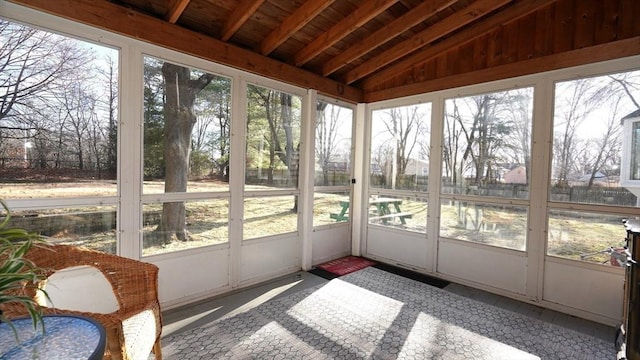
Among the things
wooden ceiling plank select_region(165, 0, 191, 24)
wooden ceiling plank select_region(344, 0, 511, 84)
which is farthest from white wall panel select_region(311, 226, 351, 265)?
wooden ceiling plank select_region(165, 0, 191, 24)

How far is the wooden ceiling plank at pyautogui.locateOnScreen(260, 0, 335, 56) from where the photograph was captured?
2557mm

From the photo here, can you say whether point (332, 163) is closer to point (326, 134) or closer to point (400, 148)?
point (326, 134)

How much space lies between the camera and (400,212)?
13.5ft

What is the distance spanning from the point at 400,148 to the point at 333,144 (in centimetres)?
94

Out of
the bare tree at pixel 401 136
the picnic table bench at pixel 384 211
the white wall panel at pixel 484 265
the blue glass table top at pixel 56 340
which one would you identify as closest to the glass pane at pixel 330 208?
the picnic table bench at pixel 384 211

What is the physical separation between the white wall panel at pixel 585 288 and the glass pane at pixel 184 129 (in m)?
3.38

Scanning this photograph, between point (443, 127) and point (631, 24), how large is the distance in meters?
1.73

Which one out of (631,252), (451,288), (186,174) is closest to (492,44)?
(631,252)

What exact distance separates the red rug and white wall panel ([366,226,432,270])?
232 mm

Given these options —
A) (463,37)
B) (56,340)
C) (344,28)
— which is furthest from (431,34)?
(56,340)

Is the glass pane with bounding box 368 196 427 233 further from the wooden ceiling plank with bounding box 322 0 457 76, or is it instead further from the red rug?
the wooden ceiling plank with bounding box 322 0 457 76

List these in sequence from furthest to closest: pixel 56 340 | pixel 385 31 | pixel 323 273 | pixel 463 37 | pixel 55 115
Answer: pixel 323 273 < pixel 463 37 < pixel 385 31 < pixel 55 115 < pixel 56 340

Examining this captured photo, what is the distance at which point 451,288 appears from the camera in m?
3.35

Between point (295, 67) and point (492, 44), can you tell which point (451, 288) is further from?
point (295, 67)
